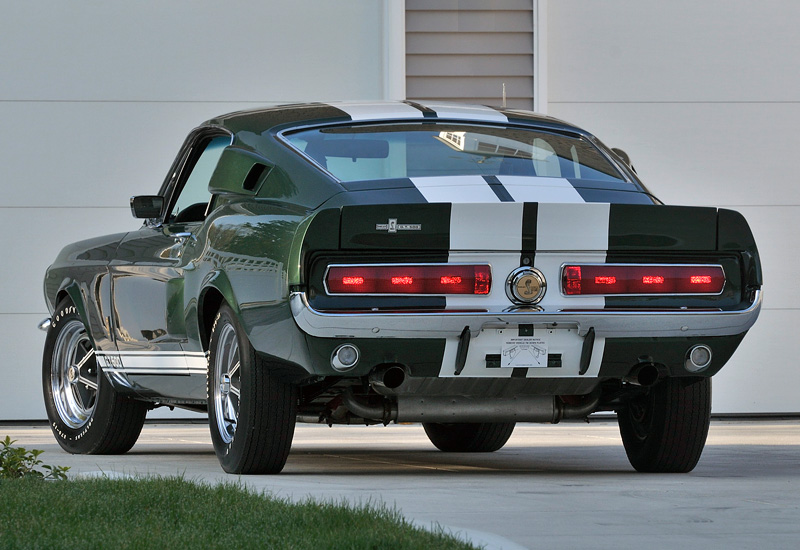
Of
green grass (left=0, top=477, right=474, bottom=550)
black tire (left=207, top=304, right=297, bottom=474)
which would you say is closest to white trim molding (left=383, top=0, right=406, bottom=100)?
black tire (left=207, top=304, right=297, bottom=474)

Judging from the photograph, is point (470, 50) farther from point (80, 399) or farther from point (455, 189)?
point (455, 189)

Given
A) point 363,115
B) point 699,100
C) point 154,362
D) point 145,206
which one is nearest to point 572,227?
point 363,115

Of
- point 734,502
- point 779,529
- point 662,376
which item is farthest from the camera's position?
point 662,376

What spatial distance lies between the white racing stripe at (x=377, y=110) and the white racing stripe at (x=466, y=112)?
115mm

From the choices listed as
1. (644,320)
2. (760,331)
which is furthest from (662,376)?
(760,331)

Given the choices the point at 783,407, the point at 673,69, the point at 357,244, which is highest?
the point at 673,69

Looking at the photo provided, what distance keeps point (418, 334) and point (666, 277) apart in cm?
100

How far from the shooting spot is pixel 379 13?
485 inches

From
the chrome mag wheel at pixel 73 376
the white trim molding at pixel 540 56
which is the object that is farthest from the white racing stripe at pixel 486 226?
the white trim molding at pixel 540 56

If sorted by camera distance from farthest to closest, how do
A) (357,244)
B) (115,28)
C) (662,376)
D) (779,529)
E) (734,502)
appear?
1. (115,28)
2. (662,376)
3. (357,244)
4. (734,502)
5. (779,529)

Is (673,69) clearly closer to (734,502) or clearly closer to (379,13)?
(379,13)

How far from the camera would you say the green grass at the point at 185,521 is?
3.70 m

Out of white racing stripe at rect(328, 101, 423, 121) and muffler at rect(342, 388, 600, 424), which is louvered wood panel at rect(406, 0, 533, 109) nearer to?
white racing stripe at rect(328, 101, 423, 121)

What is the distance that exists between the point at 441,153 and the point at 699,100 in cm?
671
